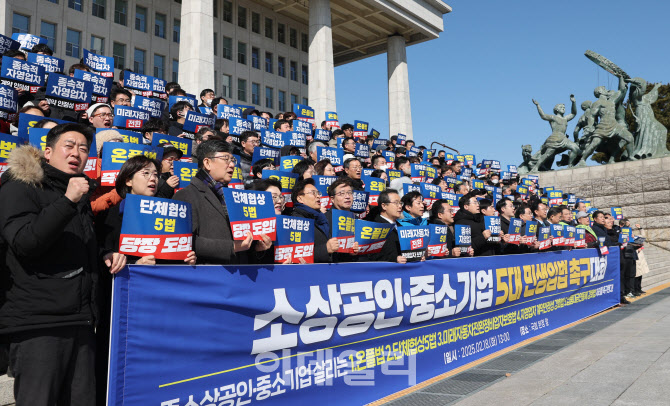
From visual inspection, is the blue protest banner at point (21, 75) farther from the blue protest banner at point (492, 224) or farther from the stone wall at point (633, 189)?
the stone wall at point (633, 189)

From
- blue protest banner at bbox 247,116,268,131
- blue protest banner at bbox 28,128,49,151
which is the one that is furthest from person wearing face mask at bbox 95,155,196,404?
blue protest banner at bbox 247,116,268,131

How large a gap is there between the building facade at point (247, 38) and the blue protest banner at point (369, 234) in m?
19.1

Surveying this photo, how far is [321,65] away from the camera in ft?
97.3

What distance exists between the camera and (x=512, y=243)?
802 centimetres

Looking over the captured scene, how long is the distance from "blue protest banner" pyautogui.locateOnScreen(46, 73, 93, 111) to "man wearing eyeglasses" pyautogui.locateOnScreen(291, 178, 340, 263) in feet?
16.6

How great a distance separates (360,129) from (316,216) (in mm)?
11404

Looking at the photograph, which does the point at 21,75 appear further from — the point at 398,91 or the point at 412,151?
the point at 398,91

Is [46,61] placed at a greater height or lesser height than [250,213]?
greater

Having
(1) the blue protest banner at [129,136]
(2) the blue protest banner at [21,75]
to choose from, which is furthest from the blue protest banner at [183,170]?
(2) the blue protest banner at [21,75]

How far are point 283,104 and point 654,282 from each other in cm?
3043

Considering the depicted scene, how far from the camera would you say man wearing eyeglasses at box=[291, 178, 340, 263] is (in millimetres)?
4973

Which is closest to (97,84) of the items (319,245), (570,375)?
(319,245)

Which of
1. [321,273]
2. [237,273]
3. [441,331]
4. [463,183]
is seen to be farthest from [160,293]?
[463,183]

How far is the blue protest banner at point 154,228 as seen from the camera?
3240 millimetres
